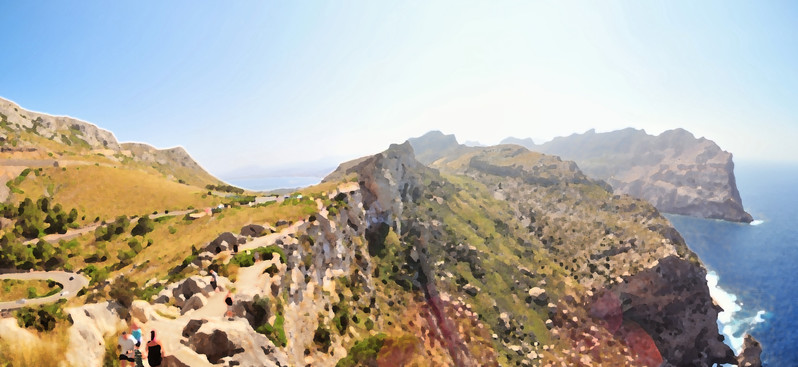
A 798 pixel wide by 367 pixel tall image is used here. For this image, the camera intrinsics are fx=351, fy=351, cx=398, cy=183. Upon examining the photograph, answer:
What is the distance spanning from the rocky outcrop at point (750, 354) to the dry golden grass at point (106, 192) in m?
164

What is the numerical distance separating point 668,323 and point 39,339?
510 ft

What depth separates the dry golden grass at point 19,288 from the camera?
1928 inches

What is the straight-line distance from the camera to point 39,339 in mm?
17453

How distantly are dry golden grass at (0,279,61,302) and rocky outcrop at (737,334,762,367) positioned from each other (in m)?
169

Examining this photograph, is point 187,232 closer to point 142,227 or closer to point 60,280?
point 142,227

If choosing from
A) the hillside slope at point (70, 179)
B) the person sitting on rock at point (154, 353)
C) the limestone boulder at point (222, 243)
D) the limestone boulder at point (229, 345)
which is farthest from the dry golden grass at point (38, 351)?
the hillside slope at point (70, 179)

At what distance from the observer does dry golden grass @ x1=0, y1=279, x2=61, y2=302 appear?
49.0m

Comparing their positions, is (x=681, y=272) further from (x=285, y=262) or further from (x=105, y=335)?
(x=105, y=335)

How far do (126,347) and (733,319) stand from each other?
183327 millimetres

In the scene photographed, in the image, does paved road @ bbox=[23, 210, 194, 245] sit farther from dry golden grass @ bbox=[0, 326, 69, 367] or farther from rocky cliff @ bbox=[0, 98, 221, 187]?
dry golden grass @ bbox=[0, 326, 69, 367]

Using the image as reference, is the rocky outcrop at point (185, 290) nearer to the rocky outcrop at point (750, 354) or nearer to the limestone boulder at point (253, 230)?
the limestone boulder at point (253, 230)

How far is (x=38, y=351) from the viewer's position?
55.7ft

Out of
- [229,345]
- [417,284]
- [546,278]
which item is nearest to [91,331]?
[229,345]

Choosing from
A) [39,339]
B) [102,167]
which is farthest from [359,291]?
[102,167]
